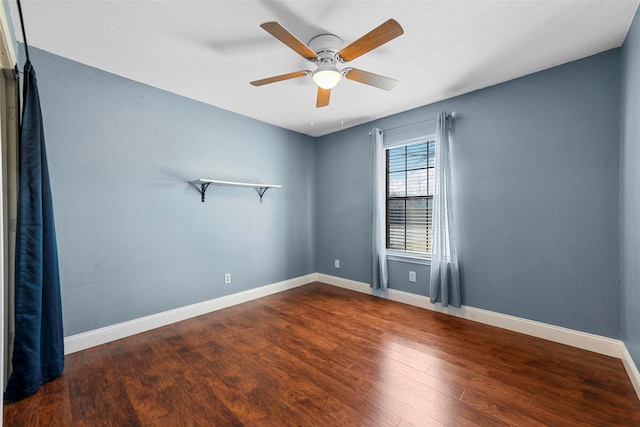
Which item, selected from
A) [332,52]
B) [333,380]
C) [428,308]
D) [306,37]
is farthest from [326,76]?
[428,308]

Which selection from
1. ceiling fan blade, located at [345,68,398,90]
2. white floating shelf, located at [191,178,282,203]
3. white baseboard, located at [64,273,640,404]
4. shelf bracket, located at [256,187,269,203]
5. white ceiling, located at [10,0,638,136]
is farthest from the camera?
shelf bracket, located at [256,187,269,203]

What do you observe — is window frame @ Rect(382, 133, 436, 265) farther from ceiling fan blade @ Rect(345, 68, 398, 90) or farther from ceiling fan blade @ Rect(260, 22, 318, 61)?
ceiling fan blade @ Rect(260, 22, 318, 61)

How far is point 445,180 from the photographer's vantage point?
303cm

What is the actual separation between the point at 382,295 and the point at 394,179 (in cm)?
162

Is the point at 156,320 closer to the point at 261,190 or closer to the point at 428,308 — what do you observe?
the point at 261,190

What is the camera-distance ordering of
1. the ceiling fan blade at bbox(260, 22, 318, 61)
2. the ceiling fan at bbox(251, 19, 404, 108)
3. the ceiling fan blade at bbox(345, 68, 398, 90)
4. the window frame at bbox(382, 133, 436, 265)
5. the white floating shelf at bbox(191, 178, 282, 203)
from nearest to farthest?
the ceiling fan blade at bbox(260, 22, 318, 61) → the ceiling fan at bbox(251, 19, 404, 108) → the ceiling fan blade at bbox(345, 68, 398, 90) → the white floating shelf at bbox(191, 178, 282, 203) → the window frame at bbox(382, 133, 436, 265)

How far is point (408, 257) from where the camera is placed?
3.52 metres

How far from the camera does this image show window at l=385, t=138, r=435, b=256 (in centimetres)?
341

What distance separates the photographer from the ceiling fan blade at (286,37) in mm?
1506

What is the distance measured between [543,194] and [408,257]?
156 cm

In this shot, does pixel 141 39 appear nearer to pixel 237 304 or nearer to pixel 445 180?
pixel 237 304

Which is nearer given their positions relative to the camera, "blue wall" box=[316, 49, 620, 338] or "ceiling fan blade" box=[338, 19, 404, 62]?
"ceiling fan blade" box=[338, 19, 404, 62]

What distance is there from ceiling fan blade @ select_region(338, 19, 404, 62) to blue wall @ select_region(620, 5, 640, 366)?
5.43 ft

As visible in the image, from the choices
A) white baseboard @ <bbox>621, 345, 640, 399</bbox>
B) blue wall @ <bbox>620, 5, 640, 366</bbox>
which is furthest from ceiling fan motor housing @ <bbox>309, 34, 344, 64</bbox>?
white baseboard @ <bbox>621, 345, 640, 399</bbox>
